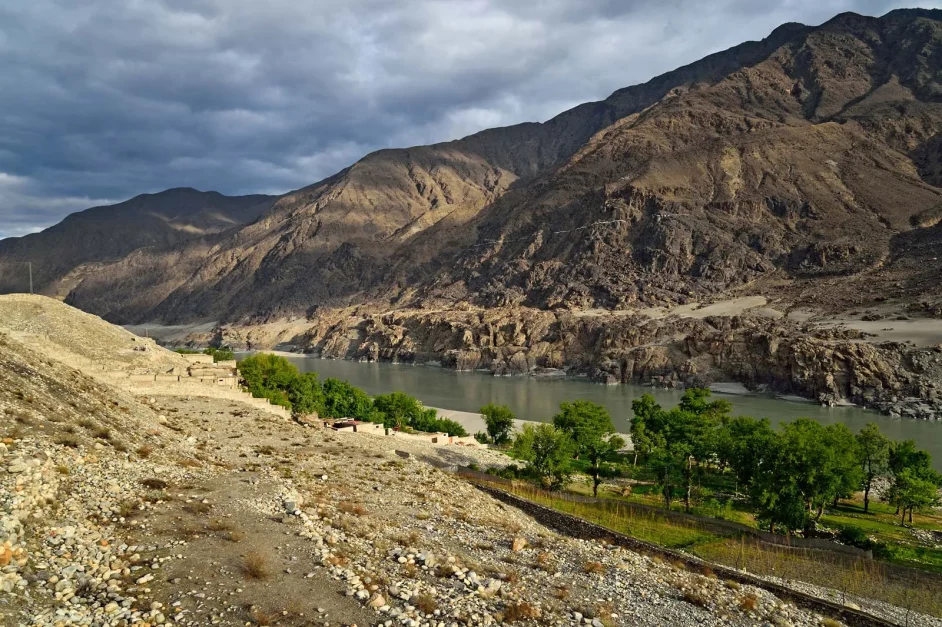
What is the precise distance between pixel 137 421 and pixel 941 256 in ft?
488

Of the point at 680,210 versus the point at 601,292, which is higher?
the point at 680,210

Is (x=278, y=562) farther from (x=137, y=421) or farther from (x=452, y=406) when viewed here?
(x=452, y=406)

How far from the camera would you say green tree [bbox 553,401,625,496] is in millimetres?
35750

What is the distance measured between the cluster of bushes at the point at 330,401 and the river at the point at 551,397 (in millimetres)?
18417

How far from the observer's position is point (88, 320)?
3694 centimetres

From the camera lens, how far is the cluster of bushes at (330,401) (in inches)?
1889

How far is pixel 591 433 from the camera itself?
36688 millimetres

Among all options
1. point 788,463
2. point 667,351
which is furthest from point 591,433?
point 667,351

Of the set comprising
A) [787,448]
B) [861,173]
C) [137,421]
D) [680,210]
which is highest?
[861,173]

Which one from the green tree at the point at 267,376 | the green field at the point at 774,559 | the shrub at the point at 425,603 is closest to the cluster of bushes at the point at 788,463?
the green field at the point at 774,559

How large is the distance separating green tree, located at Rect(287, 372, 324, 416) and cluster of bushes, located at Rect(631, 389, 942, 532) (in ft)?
84.0

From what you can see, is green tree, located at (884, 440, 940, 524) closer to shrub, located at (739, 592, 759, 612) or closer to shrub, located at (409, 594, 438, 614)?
shrub, located at (739, 592, 759, 612)

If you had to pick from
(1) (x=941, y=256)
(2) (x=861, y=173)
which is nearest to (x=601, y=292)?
(1) (x=941, y=256)

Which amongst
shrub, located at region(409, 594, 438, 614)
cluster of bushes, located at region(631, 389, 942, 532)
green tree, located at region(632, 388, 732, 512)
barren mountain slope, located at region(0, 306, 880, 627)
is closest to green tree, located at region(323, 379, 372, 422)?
green tree, located at region(632, 388, 732, 512)
